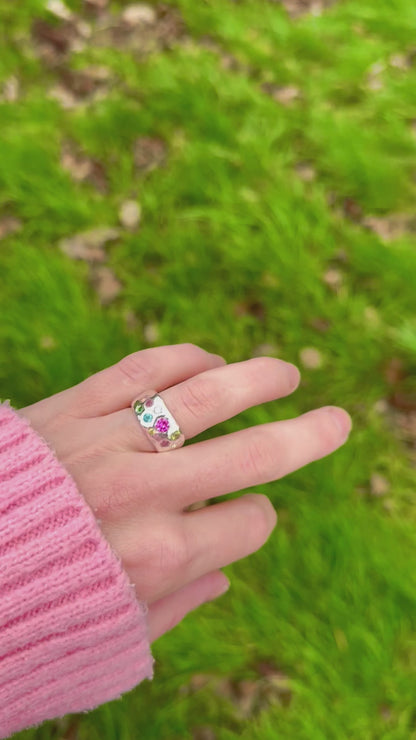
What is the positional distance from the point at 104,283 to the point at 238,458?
1.07 m

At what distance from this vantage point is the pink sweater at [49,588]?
1.23m

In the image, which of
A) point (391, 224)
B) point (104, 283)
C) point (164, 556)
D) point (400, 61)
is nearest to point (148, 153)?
point (104, 283)

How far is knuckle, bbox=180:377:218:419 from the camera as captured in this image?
1.53 metres

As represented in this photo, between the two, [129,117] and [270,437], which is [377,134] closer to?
[129,117]

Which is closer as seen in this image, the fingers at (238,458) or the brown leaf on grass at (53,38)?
the fingers at (238,458)

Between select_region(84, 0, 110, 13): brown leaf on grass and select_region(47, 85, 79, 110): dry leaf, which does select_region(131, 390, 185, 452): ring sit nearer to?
select_region(47, 85, 79, 110): dry leaf

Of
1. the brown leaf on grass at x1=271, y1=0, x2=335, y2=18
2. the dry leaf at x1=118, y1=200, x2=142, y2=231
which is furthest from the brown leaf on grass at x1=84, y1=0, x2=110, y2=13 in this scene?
the dry leaf at x1=118, y1=200, x2=142, y2=231

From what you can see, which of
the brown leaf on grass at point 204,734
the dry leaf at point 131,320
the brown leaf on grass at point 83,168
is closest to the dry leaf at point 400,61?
the brown leaf on grass at point 83,168

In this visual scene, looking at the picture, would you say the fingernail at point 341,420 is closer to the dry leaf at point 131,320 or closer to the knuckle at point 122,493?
the knuckle at point 122,493

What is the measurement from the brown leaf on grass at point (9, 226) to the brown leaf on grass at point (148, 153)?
546 mm

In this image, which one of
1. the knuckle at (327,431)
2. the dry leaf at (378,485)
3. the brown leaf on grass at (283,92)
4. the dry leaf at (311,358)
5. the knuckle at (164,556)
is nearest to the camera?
the knuckle at (164,556)

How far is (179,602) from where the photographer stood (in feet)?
5.17

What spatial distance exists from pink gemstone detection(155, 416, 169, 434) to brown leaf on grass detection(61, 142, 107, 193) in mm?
1267

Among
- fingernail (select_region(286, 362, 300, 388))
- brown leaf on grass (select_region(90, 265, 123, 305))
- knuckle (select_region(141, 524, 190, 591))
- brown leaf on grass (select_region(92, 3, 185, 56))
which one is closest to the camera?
knuckle (select_region(141, 524, 190, 591))
